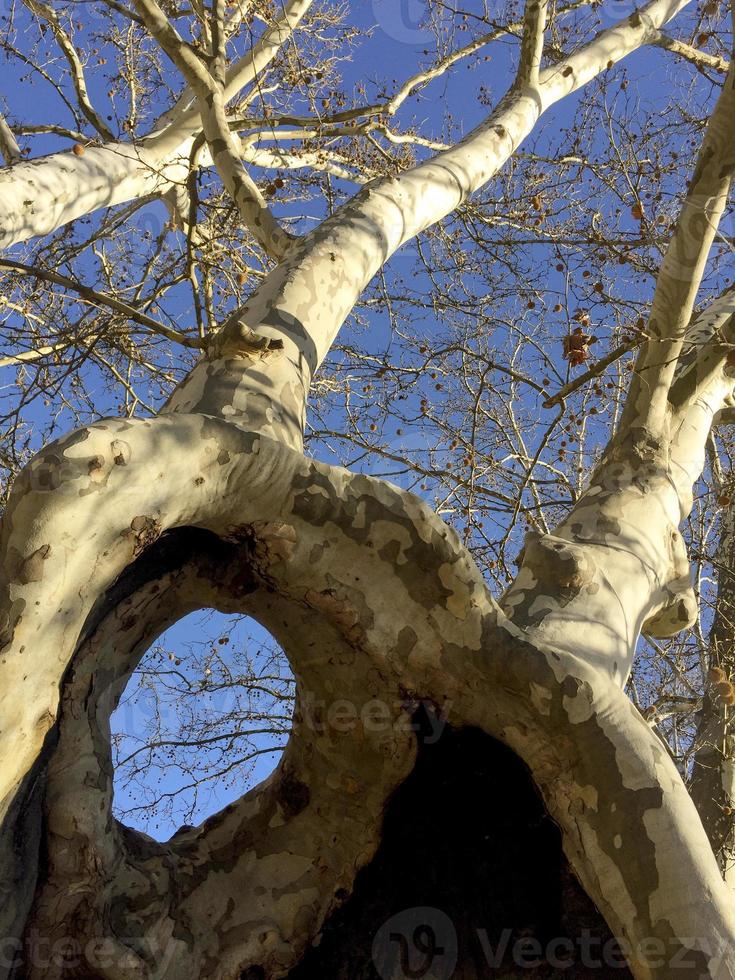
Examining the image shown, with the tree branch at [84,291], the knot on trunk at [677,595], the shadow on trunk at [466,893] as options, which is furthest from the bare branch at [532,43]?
the shadow on trunk at [466,893]

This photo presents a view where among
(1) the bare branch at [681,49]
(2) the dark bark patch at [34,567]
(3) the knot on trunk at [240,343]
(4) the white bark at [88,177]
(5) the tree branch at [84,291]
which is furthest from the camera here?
(1) the bare branch at [681,49]

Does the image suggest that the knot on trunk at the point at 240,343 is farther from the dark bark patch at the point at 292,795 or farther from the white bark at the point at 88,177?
the white bark at the point at 88,177

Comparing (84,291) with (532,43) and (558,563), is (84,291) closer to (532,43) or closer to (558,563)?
(558,563)

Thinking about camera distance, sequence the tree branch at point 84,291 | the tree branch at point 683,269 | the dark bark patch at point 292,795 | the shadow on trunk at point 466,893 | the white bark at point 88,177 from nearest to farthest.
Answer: the shadow on trunk at point 466,893
the dark bark patch at point 292,795
the tree branch at point 683,269
the tree branch at point 84,291
the white bark at point 88,177

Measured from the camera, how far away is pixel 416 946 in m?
2.03

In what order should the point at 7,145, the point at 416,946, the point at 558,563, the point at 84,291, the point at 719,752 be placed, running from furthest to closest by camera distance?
the point at 719,752, the point at 7,145, the point at 84,291, the point at 558,563, the point at 416,946

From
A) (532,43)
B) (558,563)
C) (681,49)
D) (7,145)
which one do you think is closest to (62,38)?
(7,145)

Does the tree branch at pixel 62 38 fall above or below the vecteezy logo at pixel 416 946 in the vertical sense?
above

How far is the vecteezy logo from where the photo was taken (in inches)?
78.5

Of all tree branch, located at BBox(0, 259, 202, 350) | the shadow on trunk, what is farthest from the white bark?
the shadow on trunk

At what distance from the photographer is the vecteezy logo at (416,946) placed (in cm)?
199

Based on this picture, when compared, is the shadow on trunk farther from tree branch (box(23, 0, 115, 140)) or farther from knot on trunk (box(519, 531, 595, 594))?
tree branch (box(23, 0, 115, 140))

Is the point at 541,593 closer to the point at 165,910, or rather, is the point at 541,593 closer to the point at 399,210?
the point at 165,910

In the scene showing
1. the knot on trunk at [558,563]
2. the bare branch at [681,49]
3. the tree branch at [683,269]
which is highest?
the bare branch at [681,49]
